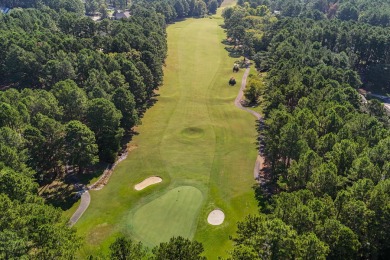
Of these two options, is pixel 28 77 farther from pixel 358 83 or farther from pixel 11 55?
pixel 358 83

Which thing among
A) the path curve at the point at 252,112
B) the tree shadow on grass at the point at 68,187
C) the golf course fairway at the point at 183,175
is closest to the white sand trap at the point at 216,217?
the golf course fairway at the point at 183,175

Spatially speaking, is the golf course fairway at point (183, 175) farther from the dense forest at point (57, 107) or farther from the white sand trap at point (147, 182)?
the dense forest at point (57, 107)

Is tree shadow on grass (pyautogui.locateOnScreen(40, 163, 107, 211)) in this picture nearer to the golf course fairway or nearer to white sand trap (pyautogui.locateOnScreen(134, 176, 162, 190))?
the golf course fairway

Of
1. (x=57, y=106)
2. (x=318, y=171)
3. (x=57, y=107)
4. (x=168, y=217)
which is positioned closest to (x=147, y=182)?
(x=168, y=217)

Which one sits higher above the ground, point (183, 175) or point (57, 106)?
point (57, 106)

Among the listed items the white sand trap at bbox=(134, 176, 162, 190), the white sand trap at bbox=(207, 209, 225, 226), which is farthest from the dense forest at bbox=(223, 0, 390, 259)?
the white sand trap at bbox=(134, 176, 162, 190)

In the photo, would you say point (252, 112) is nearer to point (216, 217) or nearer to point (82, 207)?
point (216, 217)
